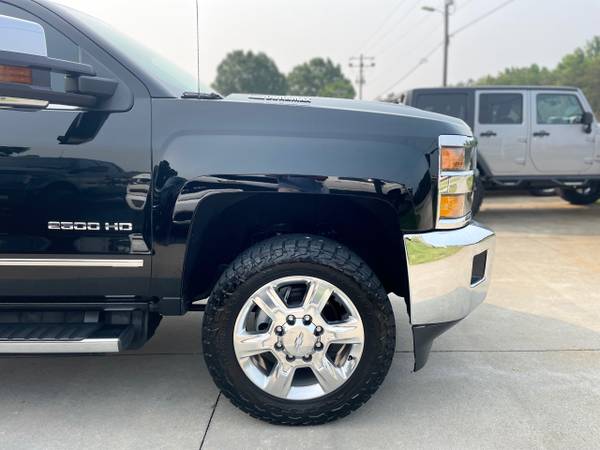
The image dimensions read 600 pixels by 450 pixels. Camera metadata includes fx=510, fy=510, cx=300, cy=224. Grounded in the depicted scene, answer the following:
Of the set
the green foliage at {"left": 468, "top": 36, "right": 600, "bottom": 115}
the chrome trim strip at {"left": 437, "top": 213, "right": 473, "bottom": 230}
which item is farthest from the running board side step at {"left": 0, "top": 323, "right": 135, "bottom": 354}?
the green foliage at {"left": 468, "top": 36, "right": 600, "bottom": 115}

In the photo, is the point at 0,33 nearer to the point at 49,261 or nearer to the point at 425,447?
the point at 49,261

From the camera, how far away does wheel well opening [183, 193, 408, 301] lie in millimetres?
2396

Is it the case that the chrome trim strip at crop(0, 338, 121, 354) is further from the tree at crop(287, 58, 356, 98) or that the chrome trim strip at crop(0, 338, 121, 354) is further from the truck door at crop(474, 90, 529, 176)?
the tree at crop(287, 58, 356, 98)

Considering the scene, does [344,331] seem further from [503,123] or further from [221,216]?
[503,123]

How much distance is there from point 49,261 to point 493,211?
8.59m

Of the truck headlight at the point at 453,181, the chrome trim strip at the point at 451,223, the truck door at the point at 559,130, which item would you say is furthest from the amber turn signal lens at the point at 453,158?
the truck door at the point at 559,130

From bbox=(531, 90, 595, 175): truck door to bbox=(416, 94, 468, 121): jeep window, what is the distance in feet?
3.68

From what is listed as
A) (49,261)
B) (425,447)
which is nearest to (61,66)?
(49,261)

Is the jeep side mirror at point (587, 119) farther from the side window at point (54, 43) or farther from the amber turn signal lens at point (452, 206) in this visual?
the side window at point (54, 43)

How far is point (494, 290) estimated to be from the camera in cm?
455

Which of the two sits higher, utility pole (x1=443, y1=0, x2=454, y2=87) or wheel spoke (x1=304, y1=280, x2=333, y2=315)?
utility pole (x1=443, y1=0, x2=454, y2=87)

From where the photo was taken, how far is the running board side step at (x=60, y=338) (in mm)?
2254

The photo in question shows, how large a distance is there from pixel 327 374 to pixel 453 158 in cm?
117

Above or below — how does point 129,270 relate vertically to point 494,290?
above
